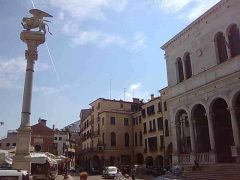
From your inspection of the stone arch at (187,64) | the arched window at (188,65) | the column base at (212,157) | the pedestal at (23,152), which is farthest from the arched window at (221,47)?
the pedestal at (23,152)

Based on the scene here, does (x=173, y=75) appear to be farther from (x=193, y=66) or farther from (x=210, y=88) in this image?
(x=210, y=88)

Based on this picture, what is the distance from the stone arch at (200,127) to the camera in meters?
26.0

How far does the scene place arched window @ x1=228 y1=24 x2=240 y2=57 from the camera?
23278 millimetres

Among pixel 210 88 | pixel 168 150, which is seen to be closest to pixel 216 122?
pixel 210 88

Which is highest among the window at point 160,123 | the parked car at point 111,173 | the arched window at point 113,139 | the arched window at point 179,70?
→ the arched window at point 179,70

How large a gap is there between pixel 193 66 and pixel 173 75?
3160 mm

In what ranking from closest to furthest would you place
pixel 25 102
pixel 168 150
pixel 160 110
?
pixel 25 102 < pixel 168 150 < pixel 160 110

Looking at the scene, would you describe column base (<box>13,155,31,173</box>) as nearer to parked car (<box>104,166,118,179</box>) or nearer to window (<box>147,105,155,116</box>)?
parked car (<box>104,166,118,179</box>)

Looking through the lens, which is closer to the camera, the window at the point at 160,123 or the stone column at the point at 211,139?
the stone column at the point at 211,139

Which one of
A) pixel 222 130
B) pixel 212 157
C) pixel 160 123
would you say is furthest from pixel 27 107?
pixel 160 123

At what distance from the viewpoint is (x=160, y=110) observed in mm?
49156

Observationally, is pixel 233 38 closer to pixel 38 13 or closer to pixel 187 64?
pixel 187 64

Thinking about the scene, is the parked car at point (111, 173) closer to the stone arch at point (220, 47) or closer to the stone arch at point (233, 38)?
the stone arch at point (220, 47)

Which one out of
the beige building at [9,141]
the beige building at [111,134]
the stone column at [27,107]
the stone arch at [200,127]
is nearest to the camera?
the stone column at [27,107]
